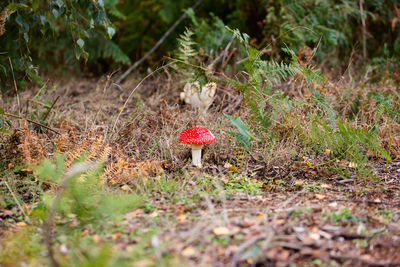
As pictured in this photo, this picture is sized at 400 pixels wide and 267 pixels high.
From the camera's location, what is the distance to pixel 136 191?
2449mm

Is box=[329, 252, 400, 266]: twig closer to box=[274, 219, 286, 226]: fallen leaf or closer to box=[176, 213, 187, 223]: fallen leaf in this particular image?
box=[274, 219, 286, 226]: fallen leaf

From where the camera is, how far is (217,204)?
7.53 ft

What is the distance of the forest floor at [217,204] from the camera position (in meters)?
1.73

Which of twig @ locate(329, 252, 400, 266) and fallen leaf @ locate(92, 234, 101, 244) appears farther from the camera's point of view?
fallen leaf @ locate(92, 234, 101, 244)

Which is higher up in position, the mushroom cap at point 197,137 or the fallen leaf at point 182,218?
the mushroom cap at point 197,137

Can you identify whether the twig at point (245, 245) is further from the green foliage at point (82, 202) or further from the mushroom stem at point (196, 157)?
the mushroom stem at point (196, 157)

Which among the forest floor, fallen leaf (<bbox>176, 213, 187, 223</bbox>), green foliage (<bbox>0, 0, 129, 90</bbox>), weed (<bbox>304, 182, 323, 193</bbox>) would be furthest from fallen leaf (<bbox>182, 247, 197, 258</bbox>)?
green foliage (<bbox>0, 0, 129, 90</bbox>)

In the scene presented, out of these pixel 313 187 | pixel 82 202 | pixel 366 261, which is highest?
pixel 82 202

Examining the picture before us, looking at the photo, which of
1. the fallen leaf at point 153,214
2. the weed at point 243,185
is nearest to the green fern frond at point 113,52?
the weed at point 243,185

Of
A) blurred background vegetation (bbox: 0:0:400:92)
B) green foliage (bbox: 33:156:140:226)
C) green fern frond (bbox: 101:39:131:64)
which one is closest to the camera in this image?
green foliage (bbox: 33:156:140:226)

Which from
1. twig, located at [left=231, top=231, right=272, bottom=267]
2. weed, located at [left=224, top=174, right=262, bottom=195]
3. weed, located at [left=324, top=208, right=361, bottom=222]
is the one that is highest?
twig, located at [left=231, top=231, right=272, bottom=267]

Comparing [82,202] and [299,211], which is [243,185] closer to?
[299,211]

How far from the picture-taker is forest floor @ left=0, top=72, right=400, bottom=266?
173 centimetres

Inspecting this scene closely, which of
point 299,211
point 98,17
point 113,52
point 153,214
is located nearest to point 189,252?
point 153,214
